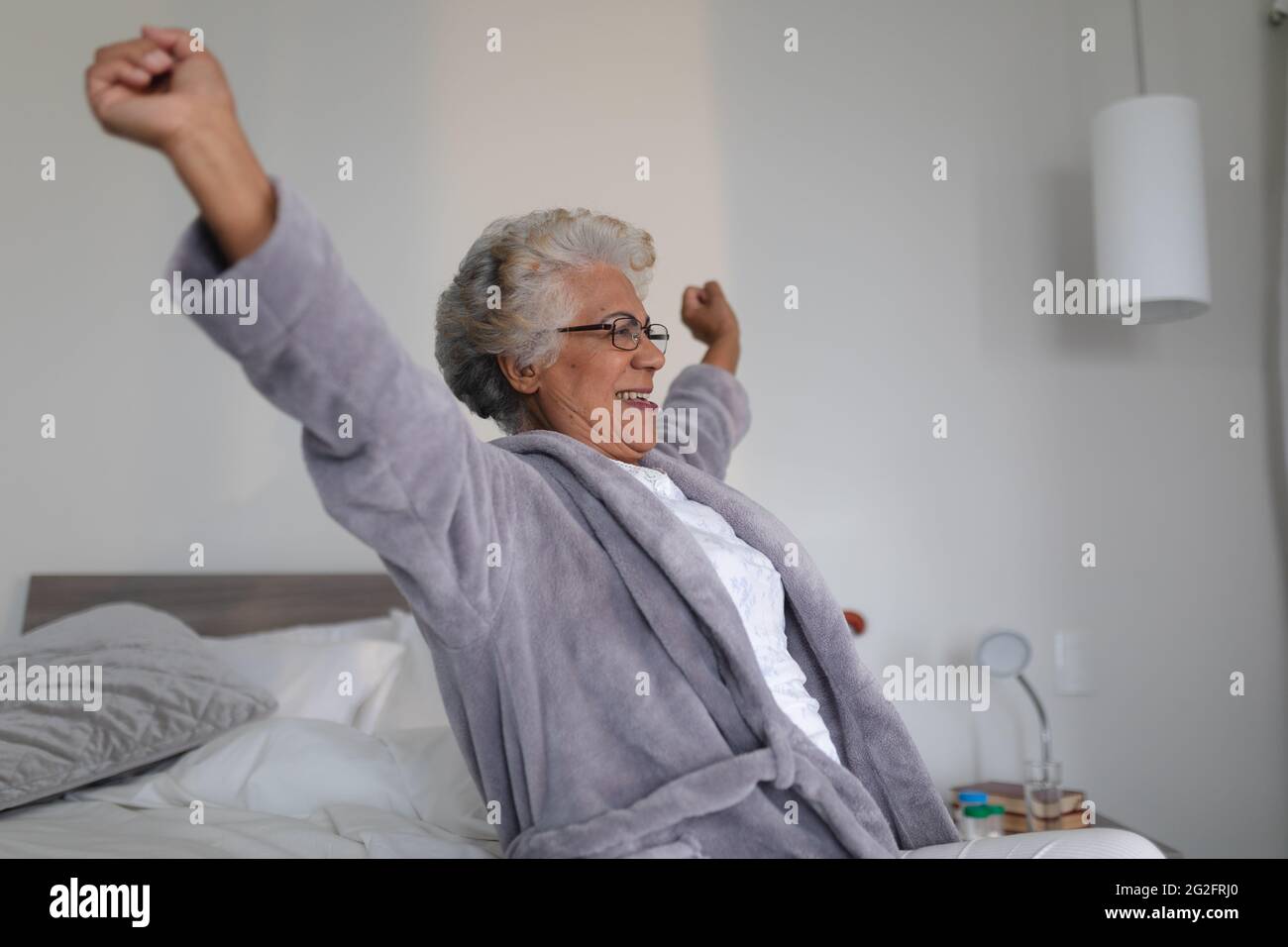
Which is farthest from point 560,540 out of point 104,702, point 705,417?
point 104,702

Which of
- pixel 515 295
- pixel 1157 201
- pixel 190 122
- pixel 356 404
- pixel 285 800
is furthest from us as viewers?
pixel 1157 201

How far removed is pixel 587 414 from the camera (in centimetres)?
150

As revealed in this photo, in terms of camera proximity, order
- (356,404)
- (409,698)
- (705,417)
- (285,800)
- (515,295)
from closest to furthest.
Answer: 1. (356,404)
2. (515,295)
3. (285,800)
4. (705,417)
5. (409,698)

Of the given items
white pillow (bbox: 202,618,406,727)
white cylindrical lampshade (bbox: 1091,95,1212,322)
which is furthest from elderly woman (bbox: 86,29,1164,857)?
white cylindrical lampshade (bbox: 1091,95,1212,322)

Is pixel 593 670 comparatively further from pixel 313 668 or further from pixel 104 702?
pixel 313 668

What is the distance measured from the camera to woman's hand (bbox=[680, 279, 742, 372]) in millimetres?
2121

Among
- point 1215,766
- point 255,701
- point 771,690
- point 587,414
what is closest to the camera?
point 771,690

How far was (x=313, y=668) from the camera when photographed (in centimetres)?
221

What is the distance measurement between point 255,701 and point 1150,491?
2037 millimetres

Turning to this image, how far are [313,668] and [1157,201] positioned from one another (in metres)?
1.96

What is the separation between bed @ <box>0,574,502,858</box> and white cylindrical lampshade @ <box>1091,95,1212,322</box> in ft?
5.53

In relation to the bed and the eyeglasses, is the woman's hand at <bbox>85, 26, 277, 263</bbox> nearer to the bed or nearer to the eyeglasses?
the eyeglasses
